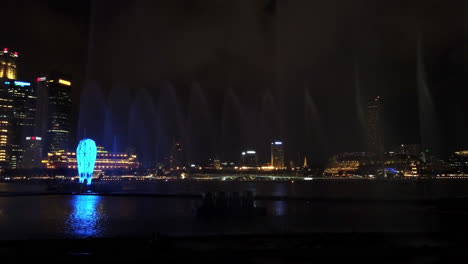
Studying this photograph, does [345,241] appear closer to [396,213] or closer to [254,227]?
[254,227]

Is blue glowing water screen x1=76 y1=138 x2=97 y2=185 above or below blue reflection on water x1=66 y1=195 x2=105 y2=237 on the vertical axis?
above

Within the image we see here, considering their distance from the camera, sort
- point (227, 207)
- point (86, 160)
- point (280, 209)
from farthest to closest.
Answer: point (86, 160)
point (280, 209)
point (227, 207)

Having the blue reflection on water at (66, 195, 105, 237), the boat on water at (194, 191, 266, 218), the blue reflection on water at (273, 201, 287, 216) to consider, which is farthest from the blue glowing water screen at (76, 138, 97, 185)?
the boat on water at (194, 191, 266, 218)

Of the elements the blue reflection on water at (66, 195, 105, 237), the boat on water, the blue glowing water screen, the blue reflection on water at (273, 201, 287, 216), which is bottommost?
the blue reflection on water at (273, 201, 287, 216)

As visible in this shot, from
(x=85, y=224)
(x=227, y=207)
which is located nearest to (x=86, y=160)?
(x=227, y=207)

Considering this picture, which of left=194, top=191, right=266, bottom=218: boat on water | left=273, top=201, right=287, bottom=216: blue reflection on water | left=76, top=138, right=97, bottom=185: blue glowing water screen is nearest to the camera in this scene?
left=194, top=191, right=266, bottom=218: boat on water

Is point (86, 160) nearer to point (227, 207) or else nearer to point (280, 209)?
point (280, 209)

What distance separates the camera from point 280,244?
784 inches

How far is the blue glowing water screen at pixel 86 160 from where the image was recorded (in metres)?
76.1

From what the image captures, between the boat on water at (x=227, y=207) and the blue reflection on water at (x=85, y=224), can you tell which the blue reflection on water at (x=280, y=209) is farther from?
the blue reflection on water at (x=85, y=224)

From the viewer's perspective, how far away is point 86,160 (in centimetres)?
7675

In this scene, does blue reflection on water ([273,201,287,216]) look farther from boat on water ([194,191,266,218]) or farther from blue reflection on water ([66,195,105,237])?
blue reflection on water ([66,195,105,237])

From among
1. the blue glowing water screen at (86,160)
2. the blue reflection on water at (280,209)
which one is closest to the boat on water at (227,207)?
the blue reflection on water at (280,209)

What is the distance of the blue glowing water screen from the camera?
7612 cm
